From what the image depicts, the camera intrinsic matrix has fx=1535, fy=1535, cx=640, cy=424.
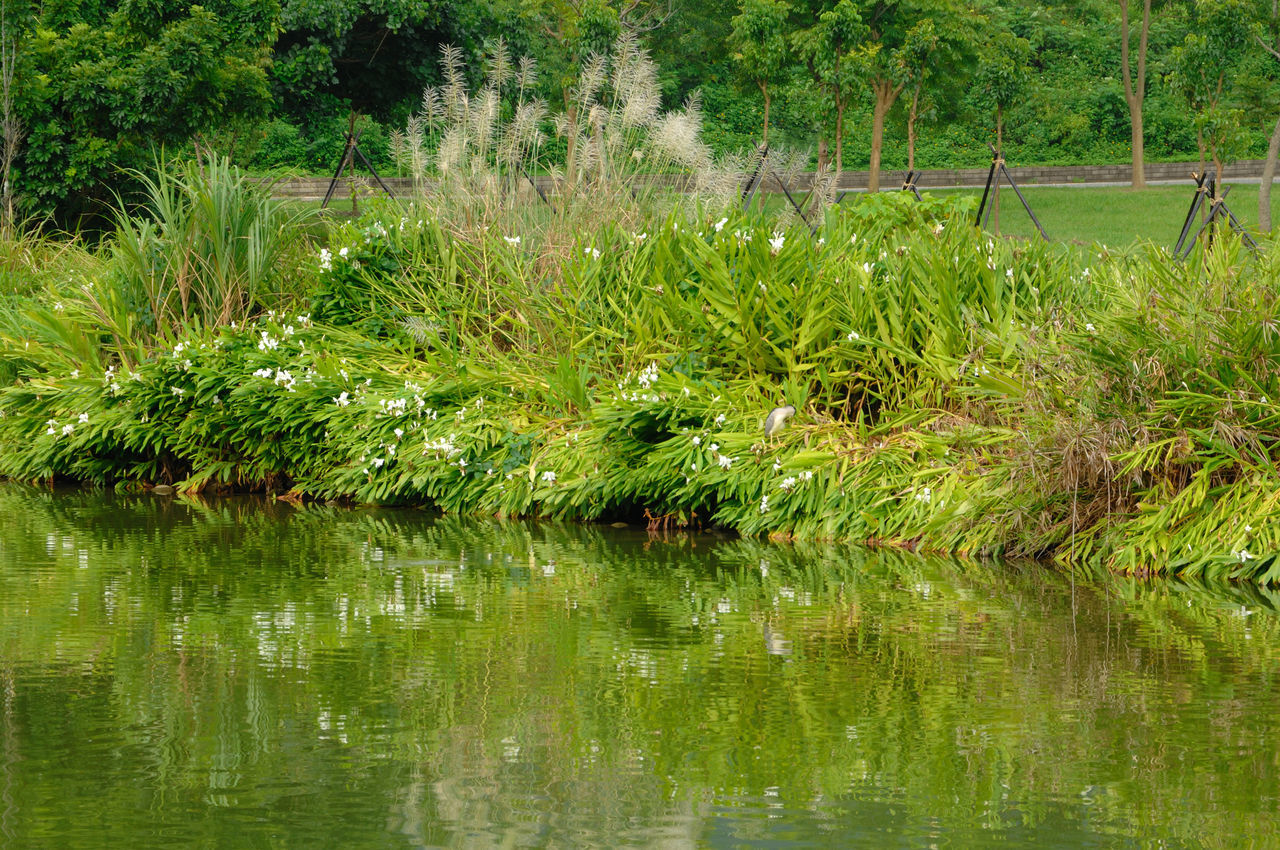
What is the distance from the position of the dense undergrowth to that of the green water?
67cm

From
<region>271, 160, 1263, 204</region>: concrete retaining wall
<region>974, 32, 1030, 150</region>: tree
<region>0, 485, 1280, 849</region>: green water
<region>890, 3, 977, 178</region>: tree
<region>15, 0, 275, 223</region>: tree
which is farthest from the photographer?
<region>271, 160, 1263, 204</region>: concrete retaining wall

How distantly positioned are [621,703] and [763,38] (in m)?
29.4

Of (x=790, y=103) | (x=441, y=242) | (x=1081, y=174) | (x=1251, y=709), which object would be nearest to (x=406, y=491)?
(x=441, y=242)

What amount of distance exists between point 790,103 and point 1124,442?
27174mm

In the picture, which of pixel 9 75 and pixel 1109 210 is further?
pixel 1109 210

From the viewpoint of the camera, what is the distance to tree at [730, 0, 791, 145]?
104 ft

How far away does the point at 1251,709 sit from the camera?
461cm

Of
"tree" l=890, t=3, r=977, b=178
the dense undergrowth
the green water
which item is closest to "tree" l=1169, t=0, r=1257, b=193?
"tree" l=890, t=3, r=977, b=178

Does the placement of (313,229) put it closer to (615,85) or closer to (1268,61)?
(615,85)

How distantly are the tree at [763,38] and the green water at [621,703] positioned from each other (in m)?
25.4

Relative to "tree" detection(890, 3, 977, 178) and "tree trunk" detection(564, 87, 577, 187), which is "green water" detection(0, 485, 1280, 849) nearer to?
"tree trunk" detection(564, 87, 577, 187)

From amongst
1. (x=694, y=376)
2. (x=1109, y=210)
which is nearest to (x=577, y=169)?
(x=694, y=376)

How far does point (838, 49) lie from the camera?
3155 centimetres

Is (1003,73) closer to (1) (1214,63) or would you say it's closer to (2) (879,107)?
(2) (879,107)
